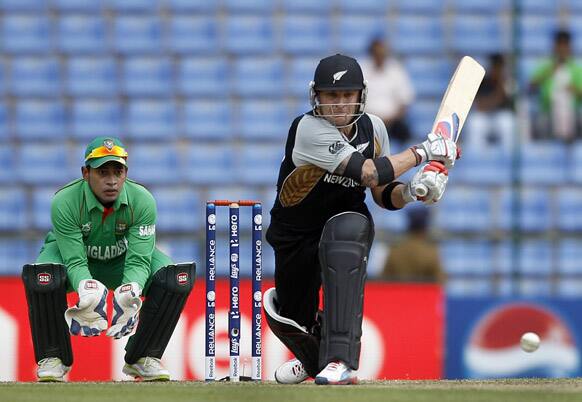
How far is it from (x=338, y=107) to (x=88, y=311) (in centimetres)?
137

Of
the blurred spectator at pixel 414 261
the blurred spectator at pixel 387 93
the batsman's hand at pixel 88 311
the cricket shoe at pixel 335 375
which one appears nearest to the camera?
the cricket shoe at pixel 335 375

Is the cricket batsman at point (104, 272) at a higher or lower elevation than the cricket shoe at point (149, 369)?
higher

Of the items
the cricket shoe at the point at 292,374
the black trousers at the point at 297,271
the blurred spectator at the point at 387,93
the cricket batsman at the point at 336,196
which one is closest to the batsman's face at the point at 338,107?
the cricket batsman at the point at 336,196

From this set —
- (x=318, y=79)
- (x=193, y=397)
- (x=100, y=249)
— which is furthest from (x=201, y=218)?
(x=193, y=397)

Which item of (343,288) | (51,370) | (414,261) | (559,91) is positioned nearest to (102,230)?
(51,370)

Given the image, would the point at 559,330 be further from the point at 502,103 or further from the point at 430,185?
the point at 430,185

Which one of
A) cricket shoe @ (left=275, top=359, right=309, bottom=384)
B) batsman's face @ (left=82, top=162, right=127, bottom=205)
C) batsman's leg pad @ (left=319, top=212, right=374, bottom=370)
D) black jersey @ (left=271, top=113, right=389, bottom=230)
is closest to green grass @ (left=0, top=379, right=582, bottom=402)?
batsman's leg pad @ (left=319, top=212, right=374, bottom=370)

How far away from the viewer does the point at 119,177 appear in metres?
6.12

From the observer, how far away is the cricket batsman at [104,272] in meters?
5.92

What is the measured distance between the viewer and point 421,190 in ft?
18.5

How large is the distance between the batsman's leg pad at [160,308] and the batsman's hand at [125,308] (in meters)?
0.35

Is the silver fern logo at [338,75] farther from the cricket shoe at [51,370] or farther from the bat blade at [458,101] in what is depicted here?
the cricket shoe at [51,370]

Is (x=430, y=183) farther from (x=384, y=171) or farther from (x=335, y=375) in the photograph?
(x=335, y=375)

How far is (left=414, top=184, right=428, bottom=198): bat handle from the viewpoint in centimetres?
564
